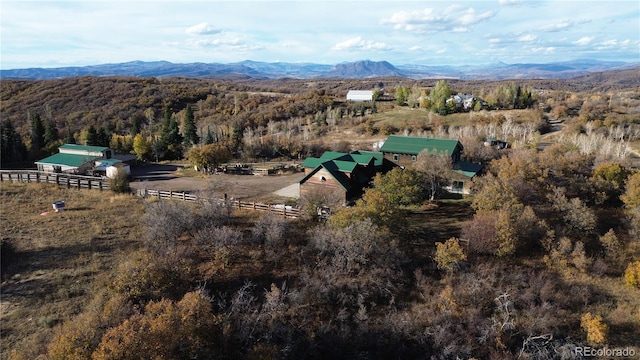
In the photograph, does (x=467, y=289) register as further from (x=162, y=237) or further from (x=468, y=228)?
(x=162, y=237)

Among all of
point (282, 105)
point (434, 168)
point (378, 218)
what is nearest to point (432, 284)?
point (378, 218)

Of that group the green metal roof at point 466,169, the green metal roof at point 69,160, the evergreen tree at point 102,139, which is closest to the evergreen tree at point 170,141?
the evergreen tree at point 102,139

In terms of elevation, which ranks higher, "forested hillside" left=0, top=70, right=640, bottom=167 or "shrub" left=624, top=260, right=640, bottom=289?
"forested hillside" left=0, top=70, right=640, bottom=167

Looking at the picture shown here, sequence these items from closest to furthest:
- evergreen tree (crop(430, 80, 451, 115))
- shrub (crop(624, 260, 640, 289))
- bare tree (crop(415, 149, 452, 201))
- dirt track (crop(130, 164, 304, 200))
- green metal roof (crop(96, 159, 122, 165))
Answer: shrub (crop(624, 260, 640, 289)), bare tree (crop(415, 149, 452, 201)), dirt track (crop(130, 164, 304, 200)), green metal roof (crop(96, 159, 122, 165)), evergreen tree (crop(430, 80, 451, 115))

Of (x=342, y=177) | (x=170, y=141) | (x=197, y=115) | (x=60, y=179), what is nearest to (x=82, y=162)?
(x=60, y=179)

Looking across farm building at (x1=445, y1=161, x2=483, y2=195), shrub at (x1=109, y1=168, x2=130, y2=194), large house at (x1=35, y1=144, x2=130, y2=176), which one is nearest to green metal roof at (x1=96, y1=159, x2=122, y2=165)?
large house at (x1=35, y1=144, x2=130, y2=176)

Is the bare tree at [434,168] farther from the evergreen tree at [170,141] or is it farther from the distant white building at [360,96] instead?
the distant white building at [360,96]

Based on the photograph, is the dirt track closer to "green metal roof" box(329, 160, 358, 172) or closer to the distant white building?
"green metal roof" box(329, 160, 358, 172)
